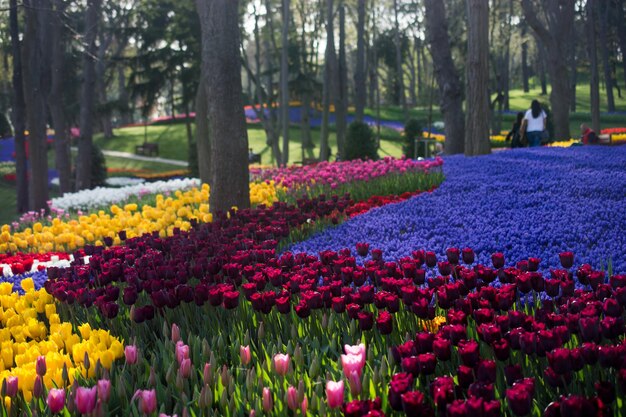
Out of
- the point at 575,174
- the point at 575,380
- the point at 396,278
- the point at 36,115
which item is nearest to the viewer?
the point at 575,380

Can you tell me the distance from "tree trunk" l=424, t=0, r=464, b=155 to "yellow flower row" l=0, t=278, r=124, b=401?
13.7 meters

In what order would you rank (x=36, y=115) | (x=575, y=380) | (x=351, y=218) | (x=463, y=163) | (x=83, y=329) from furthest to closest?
1. (x=36, y=115)
2. (x=463, y=163)
3. (x=351, y=218)
4. (x=83, y=329)
5. (x=575, y=380)

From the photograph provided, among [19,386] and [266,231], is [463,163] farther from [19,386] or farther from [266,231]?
[19,386]

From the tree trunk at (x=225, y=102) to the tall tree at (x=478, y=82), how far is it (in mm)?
5753

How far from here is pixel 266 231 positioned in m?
6.22

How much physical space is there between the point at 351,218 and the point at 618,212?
108 inches

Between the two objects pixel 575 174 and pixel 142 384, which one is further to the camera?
pixel 575 174

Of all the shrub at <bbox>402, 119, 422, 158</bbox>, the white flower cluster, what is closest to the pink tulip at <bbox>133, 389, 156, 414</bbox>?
the white flower cluster

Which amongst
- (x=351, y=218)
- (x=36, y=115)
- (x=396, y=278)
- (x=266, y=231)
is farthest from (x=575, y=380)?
(x=36, y=115)

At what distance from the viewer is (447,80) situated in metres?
17.3

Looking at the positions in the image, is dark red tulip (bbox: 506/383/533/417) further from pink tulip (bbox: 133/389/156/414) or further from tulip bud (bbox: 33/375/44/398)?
tulip bud (bbox: 33/375/44/398)

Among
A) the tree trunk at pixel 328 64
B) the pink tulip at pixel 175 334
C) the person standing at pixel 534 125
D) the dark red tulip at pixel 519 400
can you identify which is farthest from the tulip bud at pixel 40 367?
the tree trunk at pixel 328 64

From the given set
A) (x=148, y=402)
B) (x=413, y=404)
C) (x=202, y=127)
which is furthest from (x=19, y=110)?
(x=413, y=404)

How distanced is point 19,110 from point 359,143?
31.3 ft
